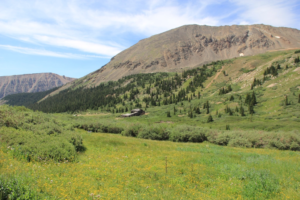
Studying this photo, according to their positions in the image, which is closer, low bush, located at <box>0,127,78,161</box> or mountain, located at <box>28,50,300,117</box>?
low bush, located at <box>0,127,78,161</box>

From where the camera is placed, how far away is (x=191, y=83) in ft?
414

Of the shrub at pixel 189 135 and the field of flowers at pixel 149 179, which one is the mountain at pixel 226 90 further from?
the field of flowers at pixel 149 179

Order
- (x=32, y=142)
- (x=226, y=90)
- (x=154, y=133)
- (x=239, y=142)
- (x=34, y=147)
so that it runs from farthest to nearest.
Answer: (x=226, y=90)
(x=154, y=133)
(x=239, y=142)
(x=32, y=142)
(x=34, y=147)

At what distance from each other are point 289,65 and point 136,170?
3652 inches

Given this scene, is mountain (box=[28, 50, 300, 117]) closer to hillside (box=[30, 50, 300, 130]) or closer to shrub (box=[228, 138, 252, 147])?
hillside (box=[30, 50, 300, 130])

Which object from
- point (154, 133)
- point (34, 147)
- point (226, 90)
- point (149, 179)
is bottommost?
point (154, 133)

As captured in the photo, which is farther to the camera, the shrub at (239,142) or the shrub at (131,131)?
the shrub at (131,131)

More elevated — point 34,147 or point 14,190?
point 34,147

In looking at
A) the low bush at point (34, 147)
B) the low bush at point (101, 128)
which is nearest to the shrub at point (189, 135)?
the low bush at point (101, 128)

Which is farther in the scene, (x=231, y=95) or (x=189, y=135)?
(x=231, y=95)

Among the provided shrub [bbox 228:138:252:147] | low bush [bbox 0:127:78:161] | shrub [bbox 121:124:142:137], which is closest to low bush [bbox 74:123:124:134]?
shrub [bbox 121:124:142:137]

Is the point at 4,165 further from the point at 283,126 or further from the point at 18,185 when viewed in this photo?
the point at 283,126

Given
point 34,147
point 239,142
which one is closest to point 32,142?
point 34,147

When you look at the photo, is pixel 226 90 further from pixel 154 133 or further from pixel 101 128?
pixel 101 128
